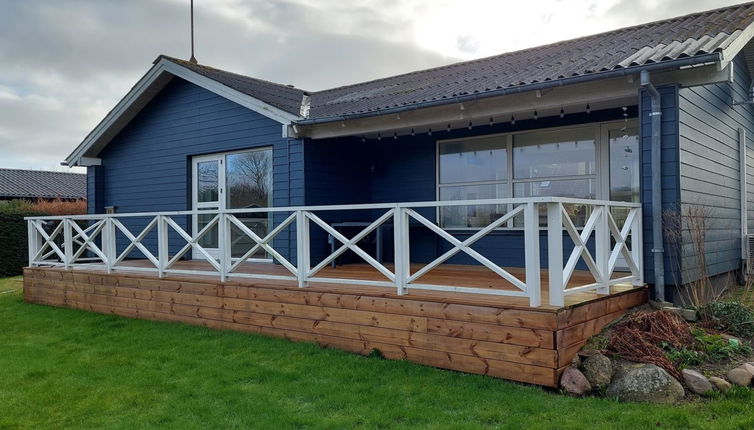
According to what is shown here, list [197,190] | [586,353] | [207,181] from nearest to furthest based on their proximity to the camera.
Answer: [586,353] → [207,181] → [197,190]

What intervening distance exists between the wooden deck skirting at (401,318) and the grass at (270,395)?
17cm

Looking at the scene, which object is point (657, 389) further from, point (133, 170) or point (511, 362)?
point (133, 170)

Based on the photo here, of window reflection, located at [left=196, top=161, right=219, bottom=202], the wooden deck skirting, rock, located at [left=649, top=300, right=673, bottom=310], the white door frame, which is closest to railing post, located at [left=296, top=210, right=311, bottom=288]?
the wooden deck skirting

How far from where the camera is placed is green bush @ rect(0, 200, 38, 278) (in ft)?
44.4

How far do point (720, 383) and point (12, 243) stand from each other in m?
15.2

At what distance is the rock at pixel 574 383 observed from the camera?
3.67 meters

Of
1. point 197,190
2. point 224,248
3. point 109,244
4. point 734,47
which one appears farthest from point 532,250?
point 197,190

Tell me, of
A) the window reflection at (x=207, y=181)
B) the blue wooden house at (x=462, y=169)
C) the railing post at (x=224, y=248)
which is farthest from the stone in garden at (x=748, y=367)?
Answer: the window reflection at (x=207, y=181)

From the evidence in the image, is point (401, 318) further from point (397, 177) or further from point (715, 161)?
point (715, 161)

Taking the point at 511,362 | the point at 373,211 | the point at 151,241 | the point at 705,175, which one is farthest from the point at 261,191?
the point at 705,175

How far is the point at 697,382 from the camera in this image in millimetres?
3598

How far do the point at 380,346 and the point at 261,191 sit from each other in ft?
13.8

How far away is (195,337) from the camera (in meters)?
5.51

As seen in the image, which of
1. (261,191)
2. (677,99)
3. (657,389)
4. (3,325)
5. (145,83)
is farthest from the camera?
(145,83)
